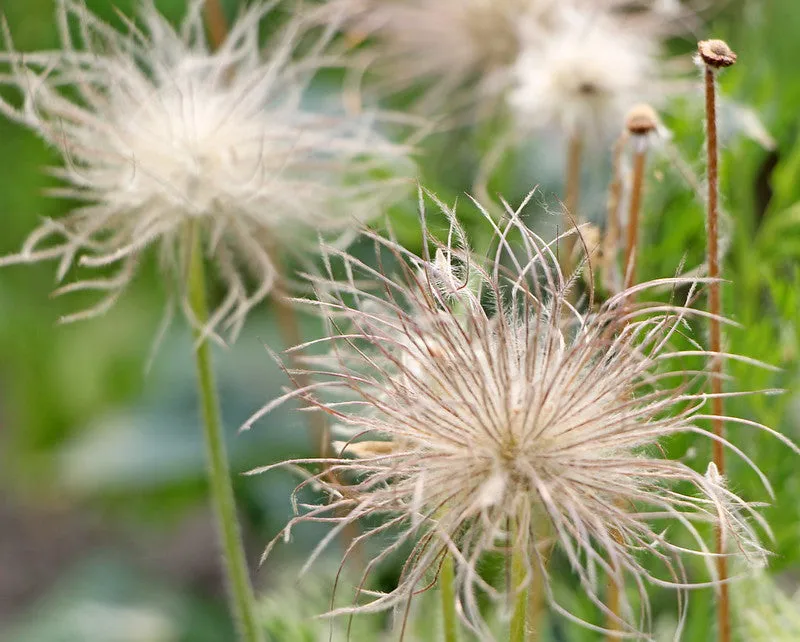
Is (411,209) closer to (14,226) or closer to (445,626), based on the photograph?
(445,626)

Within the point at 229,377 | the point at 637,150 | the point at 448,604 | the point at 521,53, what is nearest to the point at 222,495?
the point at 448,604

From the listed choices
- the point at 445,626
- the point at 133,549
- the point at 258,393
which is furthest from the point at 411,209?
the point at 133,549

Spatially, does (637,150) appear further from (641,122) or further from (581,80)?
(581,80)

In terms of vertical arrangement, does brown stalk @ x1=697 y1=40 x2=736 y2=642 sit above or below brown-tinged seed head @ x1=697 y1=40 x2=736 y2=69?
below

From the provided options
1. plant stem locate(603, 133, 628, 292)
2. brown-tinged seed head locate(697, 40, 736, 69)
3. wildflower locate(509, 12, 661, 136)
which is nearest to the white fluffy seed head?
wildflower locate(509, 12, 661, 136)

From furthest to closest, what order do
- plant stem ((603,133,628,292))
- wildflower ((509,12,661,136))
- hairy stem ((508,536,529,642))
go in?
1. wildflower ((509,12,661,136))
2. plant stem ((603,133,628,292))
3. hairy stem ((508,536,529,642))

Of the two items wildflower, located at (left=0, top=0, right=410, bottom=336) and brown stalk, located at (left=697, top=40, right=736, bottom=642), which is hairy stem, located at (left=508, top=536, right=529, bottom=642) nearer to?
brown stalk, located at (left=697, top=40, right=736, bottom=642)
